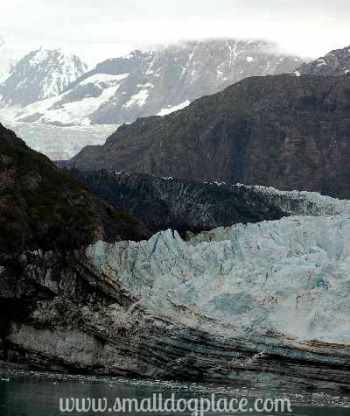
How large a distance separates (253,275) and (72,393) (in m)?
19.5

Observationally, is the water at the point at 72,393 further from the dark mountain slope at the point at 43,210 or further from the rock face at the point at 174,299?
the dark mountain slope at the point at 43,210

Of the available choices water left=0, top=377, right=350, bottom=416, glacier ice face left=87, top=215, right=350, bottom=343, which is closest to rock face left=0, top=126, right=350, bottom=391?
glacier ice face left=87, top=215, right=350, bottom=343

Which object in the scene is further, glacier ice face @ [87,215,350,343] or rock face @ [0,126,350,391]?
glacier ice face @ [87,215,350,343]

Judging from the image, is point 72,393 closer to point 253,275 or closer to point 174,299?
point 174,299

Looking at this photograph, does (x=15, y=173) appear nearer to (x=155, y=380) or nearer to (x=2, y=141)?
(x=2, y=141)

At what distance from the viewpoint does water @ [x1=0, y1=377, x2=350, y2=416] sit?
73.8 meters

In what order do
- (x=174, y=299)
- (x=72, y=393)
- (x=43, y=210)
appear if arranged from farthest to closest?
(x=43, y=210) < (x=174, y=299) < (x=72, y=393)

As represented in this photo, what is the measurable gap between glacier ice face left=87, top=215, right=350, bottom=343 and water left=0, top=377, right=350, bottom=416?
266 inches

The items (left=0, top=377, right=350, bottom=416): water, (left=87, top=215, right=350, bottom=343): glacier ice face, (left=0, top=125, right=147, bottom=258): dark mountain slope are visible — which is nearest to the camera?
(left=0, top=377, right=350, bottom=416): water

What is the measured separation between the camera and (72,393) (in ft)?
264

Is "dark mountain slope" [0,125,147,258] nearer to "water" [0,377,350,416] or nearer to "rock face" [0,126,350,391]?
"rock face" [0,126,350,391]

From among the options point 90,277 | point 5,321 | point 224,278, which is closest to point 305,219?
point 224,278

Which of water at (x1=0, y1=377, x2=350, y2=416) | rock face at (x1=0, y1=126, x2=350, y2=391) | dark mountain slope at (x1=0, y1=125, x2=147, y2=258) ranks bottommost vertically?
water at (x1=0, y1=377, x2=350, y2=416)

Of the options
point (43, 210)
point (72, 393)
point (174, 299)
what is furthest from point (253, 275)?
point (72, 393)
